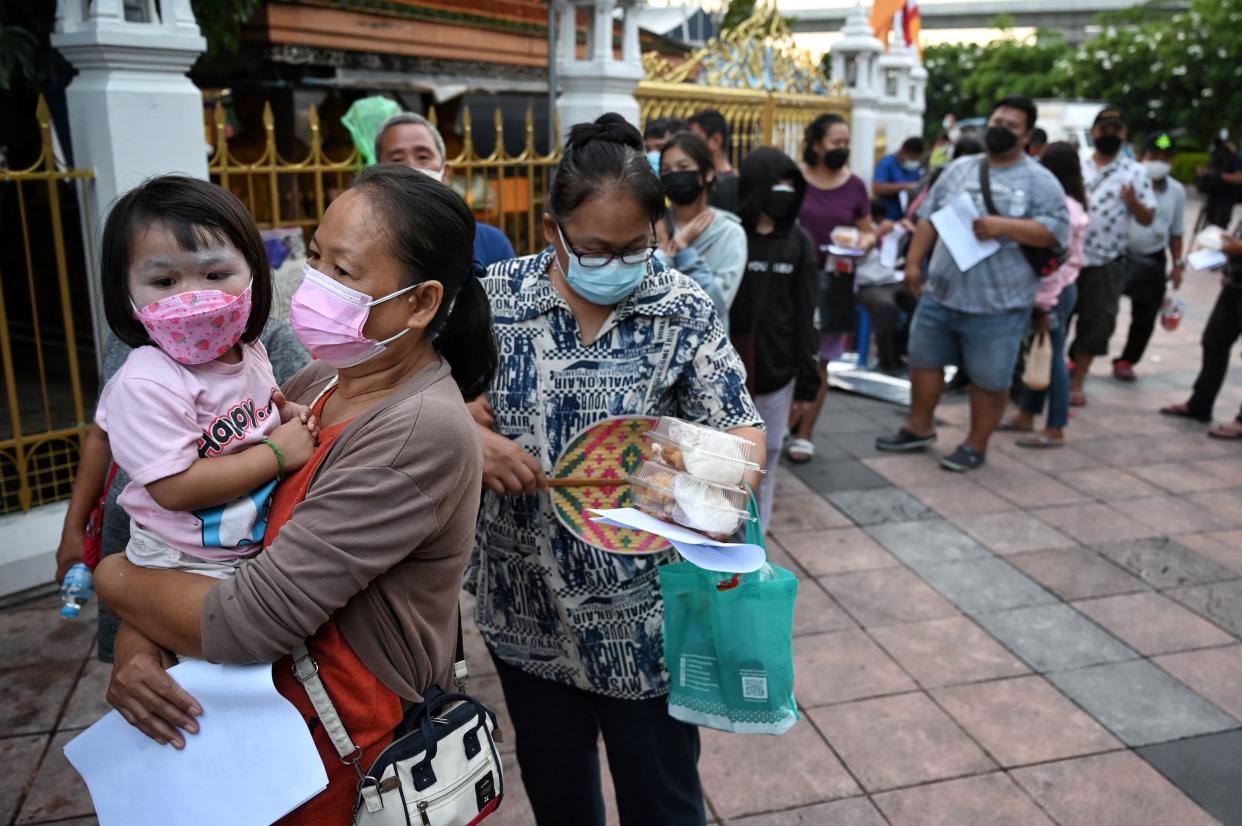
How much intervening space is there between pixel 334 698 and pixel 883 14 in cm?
1170

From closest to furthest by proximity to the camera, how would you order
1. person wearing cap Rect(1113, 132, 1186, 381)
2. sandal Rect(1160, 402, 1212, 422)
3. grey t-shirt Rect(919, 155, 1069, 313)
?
grey t-shirt Rect(919, 155, 1069, 313) → sandal Rect(1160, 402, 1212, 422) → person wearing cap Rect(1113, 132, 1186, 381)

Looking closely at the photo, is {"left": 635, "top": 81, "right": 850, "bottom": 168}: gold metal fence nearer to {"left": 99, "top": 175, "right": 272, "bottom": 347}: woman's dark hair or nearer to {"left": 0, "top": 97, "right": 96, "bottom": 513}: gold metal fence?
{"left": 0, "top": 97, "right": 96, "bottom": 513}: gold metal fence

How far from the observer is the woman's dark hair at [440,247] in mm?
1470

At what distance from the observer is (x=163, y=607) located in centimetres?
142

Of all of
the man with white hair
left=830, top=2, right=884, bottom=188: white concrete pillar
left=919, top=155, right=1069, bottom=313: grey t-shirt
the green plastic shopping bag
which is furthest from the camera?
left=830, top=2, right=884, bottom=188: white concrete pillar

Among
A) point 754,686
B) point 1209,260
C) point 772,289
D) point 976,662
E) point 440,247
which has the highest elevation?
point 440,247

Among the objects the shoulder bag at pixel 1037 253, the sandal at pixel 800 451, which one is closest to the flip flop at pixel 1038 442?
the shoulder bag at pixel 1037 253

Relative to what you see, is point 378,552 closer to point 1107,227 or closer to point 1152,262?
point 1107,227

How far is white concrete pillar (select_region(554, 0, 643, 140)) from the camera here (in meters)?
6.60

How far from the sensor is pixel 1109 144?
735 centimetres

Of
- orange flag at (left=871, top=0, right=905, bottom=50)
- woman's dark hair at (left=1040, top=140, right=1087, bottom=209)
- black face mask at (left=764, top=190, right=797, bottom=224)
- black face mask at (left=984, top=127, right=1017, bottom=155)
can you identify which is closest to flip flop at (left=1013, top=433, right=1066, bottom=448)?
woman's dark hair at (left=1040, top=140, right=1087, bottom=209)

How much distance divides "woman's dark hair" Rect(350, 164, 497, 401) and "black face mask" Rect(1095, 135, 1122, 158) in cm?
699

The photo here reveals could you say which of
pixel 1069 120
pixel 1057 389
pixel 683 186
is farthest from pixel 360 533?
pixel 1069 120

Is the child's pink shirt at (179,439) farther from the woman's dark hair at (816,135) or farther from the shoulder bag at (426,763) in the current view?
the woman's dark hair at (816,135)
